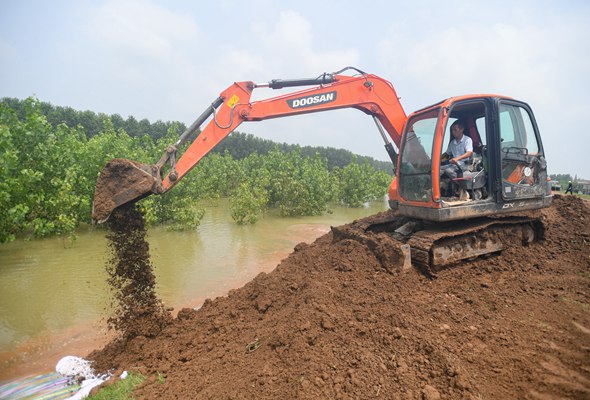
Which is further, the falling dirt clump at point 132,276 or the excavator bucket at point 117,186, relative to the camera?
the falling dirt clump at point 132,276

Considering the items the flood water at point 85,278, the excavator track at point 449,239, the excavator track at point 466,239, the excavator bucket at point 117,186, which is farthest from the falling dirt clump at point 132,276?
the excavator track at point 466,239

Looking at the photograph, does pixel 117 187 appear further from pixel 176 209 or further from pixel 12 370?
pixel 176 209

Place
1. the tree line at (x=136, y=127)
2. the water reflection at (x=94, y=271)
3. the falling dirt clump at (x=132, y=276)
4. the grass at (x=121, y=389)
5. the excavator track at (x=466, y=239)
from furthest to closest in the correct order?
the tree line at (x=136, y=127) → the water reflection at (x=94, y=271) → the excavator track at (x=466, y=239) → the falling dirt clump at (x=132, y=276) → the grass at (x=121, y=389)

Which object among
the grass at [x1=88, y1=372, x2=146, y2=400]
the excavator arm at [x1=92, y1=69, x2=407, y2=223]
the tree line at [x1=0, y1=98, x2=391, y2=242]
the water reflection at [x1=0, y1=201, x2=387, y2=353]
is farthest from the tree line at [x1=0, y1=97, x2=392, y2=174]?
the grass at [x1=88, y1=372, x2=146, y2=400]

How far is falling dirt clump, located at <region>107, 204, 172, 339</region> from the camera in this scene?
14.5ft

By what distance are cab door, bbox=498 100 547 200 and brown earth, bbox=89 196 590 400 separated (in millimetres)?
1108

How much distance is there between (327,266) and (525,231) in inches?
149

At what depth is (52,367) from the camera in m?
4.12

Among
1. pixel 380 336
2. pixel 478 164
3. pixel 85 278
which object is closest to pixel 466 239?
pixel 478 164

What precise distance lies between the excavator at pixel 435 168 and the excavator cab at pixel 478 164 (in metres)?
0.02

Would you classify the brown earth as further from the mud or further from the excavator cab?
the mud

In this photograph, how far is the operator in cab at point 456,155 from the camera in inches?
202

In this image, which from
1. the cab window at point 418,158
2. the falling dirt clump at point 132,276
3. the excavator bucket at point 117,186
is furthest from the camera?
the cab window at point 418,158

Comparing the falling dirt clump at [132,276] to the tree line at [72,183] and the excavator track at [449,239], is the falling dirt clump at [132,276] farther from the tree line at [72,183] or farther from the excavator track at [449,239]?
the excavator track at [449,239]
